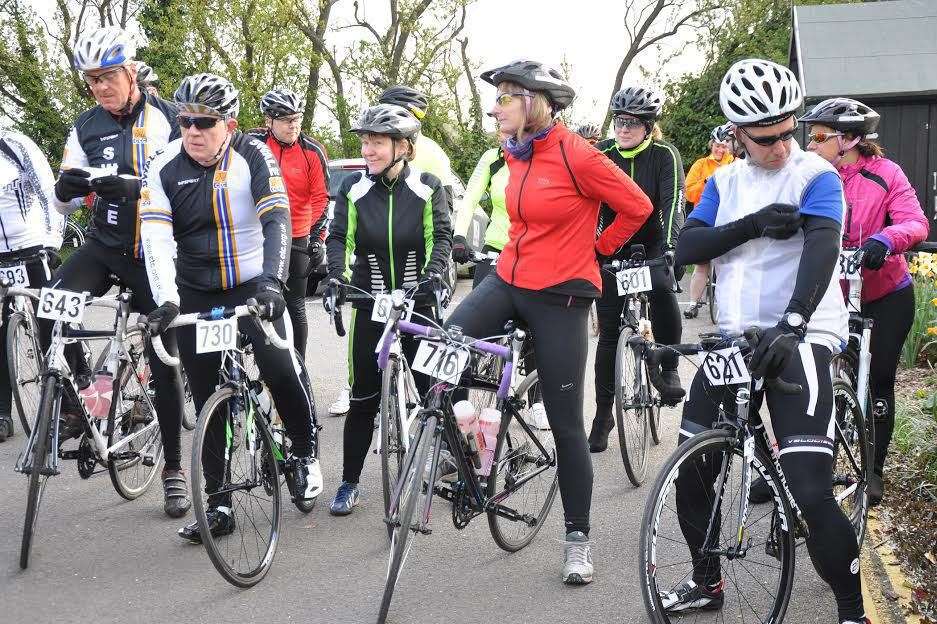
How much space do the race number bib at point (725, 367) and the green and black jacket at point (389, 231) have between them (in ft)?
6.82

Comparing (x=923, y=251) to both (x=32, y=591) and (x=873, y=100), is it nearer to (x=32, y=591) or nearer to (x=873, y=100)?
(x=32, y=591)

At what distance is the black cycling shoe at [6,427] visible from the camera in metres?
7.27

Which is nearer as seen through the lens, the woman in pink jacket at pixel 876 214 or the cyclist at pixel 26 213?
the woman in pink jacket at pixel 876 214

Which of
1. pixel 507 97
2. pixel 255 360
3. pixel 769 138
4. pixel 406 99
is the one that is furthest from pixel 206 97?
pixel 769 138

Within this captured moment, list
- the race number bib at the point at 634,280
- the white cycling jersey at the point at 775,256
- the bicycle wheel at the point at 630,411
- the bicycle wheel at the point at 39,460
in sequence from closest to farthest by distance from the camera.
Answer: the white cycling jersey at the point at 775,256 → the bicycle wheel at the point at 39,460 → the bicycle wheel at the point at 630,411 → the race number bib at the point at 634,280

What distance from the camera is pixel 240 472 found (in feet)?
16.0

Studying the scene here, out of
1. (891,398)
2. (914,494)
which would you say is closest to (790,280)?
(891,398)

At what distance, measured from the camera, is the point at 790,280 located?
12.5 feet

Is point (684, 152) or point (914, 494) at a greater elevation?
point (684, 152)

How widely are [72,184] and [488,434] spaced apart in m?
2.62

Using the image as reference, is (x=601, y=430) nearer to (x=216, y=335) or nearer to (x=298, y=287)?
(x=298, y=287)

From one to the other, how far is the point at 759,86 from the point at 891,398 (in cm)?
244

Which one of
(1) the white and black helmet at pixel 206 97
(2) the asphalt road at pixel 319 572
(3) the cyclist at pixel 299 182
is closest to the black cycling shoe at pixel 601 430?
(2) the asphalt road at pixel 319 572

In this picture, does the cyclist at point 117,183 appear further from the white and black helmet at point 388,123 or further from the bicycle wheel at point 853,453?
the bicycle wheel at point 853,453
